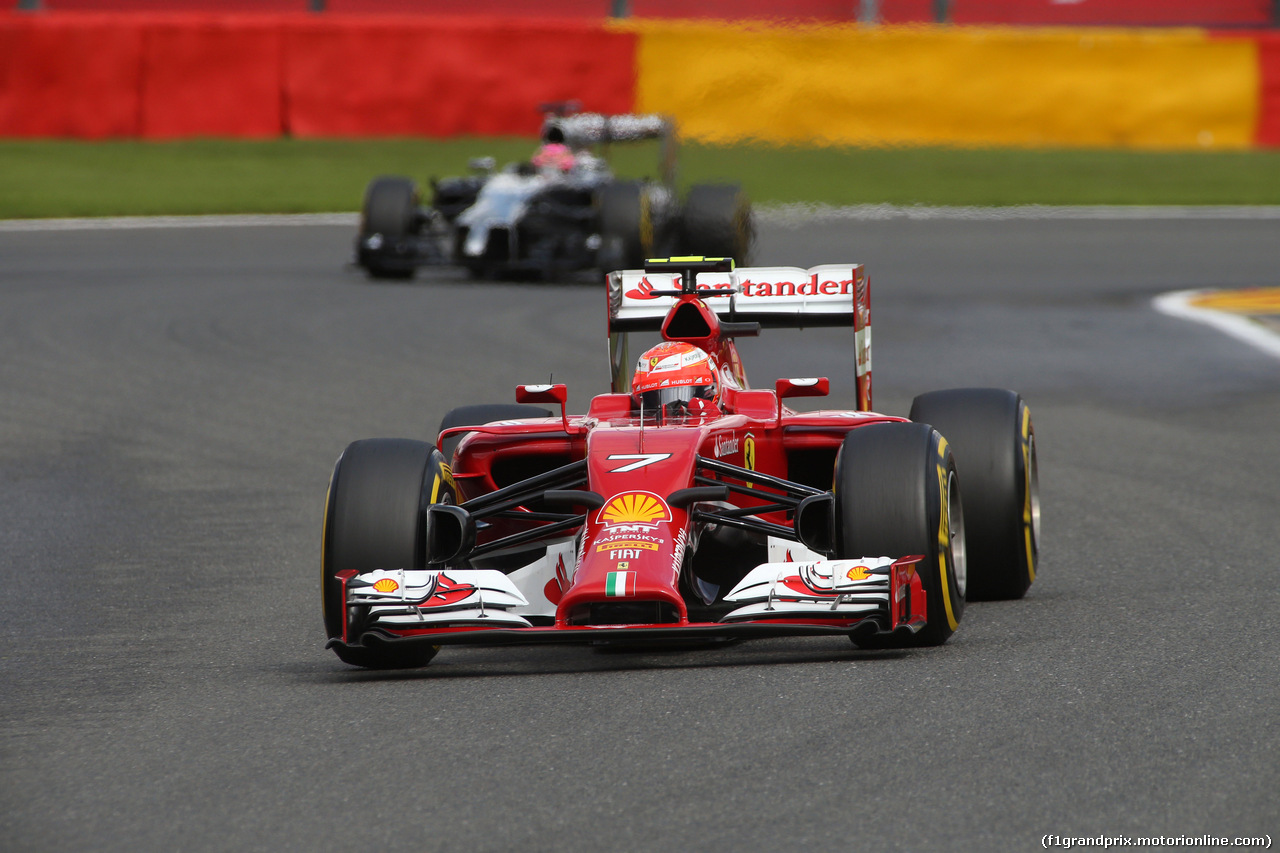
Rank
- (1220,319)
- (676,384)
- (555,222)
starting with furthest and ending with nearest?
(555,222), (1220,319), (676,384)

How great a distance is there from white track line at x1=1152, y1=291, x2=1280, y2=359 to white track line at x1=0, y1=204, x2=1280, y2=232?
214 inches

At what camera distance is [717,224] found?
16.6 m

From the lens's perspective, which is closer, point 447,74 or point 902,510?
point 902,510

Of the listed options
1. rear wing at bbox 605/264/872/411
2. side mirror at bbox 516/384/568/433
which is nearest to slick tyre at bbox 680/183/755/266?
rear wing at bbox 605/264/872/411

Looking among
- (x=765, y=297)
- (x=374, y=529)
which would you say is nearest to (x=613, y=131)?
→ (x=765, y=297)

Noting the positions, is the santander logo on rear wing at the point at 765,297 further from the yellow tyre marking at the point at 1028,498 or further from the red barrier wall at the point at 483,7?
the red barrier wall at the point at 483,7

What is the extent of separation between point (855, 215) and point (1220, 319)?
7.25 meters

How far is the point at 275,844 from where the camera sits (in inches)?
162

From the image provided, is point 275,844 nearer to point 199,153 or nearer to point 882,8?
point 199,153

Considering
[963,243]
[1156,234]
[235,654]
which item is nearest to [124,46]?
[963,243]

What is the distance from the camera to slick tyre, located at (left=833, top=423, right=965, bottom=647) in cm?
570

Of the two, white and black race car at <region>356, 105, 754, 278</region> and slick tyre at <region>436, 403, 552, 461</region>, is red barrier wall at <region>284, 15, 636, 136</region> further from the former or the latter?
slick tyre at <region>436, 403, 552, 461</region>

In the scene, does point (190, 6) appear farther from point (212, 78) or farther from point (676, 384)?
point (676, 384)

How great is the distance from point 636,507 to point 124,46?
17.8 m
